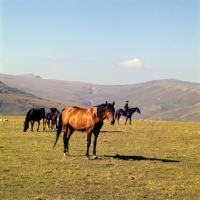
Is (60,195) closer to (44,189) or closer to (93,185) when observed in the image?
(44,189)

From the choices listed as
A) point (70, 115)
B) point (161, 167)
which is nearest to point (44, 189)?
point (161, 167)

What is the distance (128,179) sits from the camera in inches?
497

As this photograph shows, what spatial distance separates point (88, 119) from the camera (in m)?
17.2

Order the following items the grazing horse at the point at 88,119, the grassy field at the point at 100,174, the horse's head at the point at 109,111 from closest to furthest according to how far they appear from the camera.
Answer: the grassy field at the point at 100,174 < the horse's head at the point at 109,111 < the grazing horse at the point at 88,119

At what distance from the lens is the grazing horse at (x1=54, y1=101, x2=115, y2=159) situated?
1678 cm

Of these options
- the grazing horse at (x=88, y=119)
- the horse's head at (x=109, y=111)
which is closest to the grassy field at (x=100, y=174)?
the grazing horse at (x=88, y=119)

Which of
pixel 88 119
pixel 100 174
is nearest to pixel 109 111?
pixel 88 119

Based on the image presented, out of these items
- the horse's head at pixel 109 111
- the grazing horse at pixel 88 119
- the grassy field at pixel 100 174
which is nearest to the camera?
the grassy field at pixel 100 174

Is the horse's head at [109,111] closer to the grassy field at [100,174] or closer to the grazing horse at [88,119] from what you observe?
the grazing horse at [88,119]

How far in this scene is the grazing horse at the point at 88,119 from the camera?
16.8 meters

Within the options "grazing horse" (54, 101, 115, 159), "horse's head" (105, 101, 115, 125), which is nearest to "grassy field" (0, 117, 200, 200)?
"grazing horse" (54, 101, 115, 159)

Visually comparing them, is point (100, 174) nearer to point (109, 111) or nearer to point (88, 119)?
point (109, 111)

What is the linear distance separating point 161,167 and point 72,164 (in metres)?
3.92

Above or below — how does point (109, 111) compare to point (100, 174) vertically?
above
